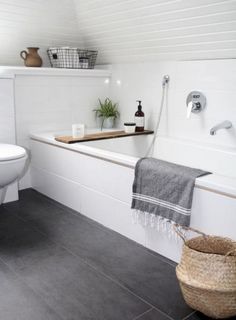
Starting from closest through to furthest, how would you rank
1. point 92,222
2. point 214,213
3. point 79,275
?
point 214,213, point 79,275, point 92,222

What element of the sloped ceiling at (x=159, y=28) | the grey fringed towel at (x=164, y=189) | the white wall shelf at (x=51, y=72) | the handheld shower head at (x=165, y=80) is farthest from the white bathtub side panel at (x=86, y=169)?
the sloped ceiling at (x=159, y=28)

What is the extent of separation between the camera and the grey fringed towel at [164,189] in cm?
176

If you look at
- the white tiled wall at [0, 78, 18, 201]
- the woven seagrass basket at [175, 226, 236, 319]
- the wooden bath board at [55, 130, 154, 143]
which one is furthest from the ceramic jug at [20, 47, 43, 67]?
the woven seagrass basket at [175, 226, 236, 319]

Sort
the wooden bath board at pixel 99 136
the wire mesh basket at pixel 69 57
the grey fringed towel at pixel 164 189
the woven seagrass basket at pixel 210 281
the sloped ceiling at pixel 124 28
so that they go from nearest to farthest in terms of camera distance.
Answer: the woven seagrass basket at pixel 210 281 < the grey fringed towel at pixel 164 189 < the sloped ceiling at pixel 124 28 < the wooden bath board at pixel 99 136 < the wire mesh basket at pixel 69 57

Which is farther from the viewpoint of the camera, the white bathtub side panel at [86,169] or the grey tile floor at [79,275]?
the white bathtub side panel at [86,169]

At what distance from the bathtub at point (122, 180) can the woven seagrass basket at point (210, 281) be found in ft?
0.82

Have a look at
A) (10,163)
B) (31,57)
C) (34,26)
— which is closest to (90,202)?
(10,163)

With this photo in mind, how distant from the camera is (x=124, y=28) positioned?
281 centimetres

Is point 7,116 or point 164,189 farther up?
point 7,116

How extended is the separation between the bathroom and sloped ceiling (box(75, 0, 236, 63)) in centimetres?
1

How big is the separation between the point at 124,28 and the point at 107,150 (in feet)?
3.36

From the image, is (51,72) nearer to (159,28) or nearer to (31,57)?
(31,57)

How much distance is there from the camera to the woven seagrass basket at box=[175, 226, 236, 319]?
1397mm

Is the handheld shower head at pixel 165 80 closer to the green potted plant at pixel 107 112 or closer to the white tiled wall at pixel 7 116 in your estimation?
the green potted plant at pixel 107 112
